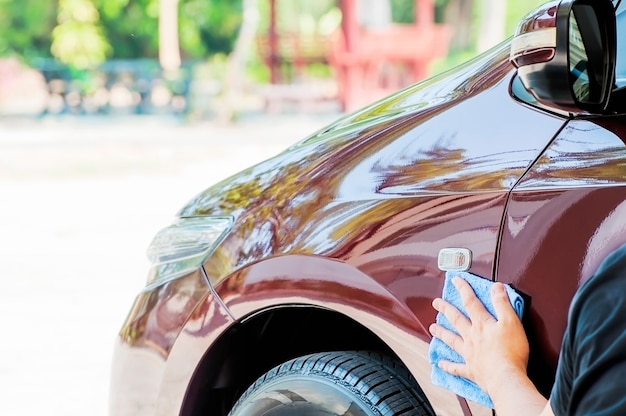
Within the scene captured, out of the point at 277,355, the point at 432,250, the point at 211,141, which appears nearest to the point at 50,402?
the point at 277,355

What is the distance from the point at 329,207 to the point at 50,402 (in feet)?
8.18

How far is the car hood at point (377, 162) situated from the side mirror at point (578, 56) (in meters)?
0.19

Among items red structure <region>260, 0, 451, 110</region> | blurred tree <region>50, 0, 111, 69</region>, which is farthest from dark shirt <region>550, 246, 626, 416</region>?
blurred tree <region>50, 0, 111, 69</region>

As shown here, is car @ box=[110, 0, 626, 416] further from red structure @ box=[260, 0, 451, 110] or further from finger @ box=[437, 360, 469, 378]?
red structure @ box=[260, 0, 451, 110]

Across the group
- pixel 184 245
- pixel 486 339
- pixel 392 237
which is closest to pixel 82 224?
pixel 184 245

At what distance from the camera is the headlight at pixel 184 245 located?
227 cm

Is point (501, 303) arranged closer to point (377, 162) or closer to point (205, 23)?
point (377, 162)

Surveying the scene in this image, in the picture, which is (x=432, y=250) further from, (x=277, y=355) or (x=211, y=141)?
(x=211, y=141)

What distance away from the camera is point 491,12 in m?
19.2

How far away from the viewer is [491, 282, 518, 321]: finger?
62.8 inches

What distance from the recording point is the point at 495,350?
5.22ft

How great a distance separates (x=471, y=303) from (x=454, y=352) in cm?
12

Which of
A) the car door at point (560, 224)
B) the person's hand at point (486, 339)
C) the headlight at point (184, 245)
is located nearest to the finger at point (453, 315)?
the person's hand at point (486, 339)

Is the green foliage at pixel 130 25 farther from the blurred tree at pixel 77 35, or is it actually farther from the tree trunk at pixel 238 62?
the tree trunk at pixel 238 62
